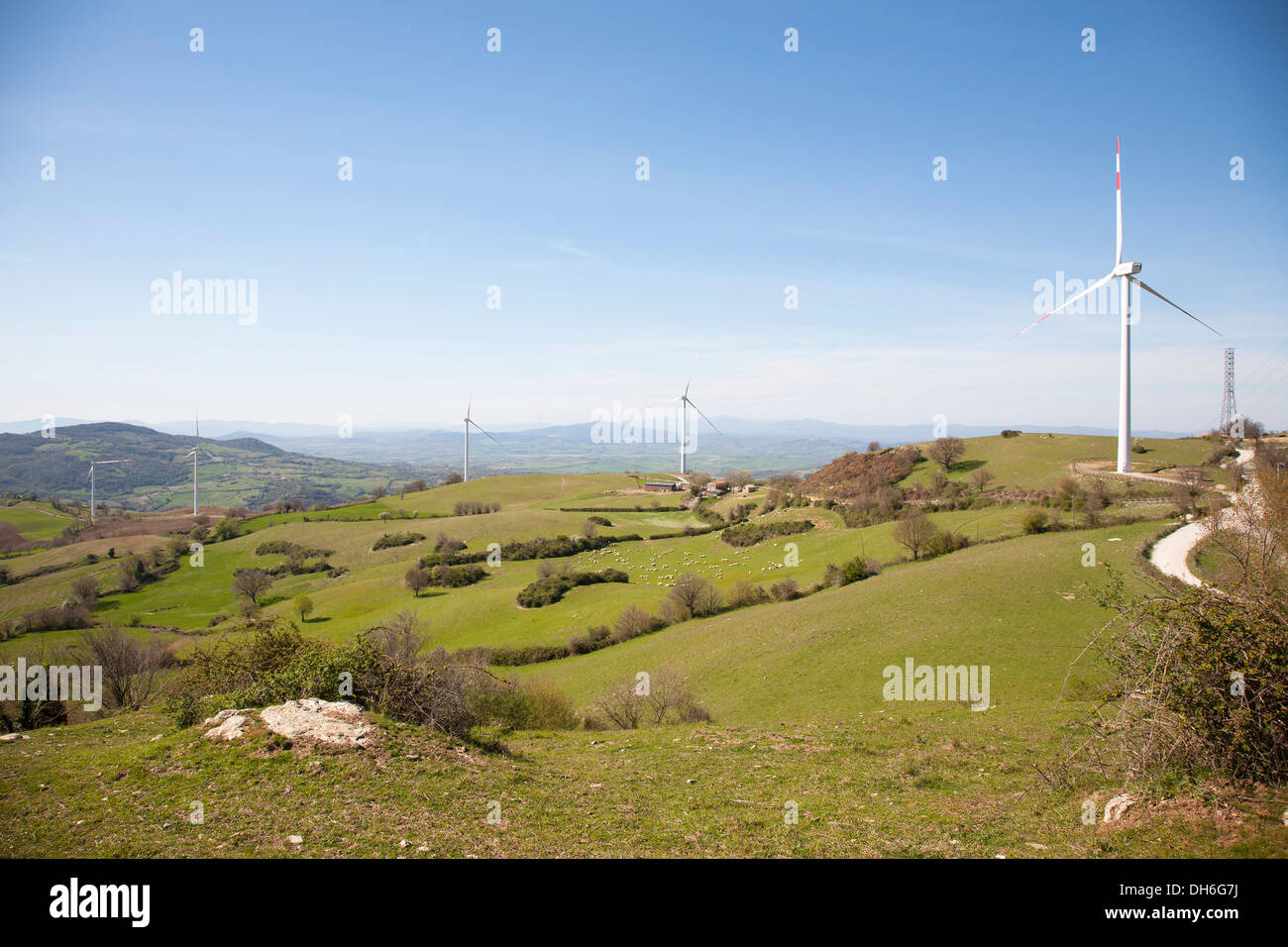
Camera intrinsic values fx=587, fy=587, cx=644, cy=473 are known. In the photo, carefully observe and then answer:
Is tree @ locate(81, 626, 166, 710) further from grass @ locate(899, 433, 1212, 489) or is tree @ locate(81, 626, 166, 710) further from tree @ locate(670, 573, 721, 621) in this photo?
grass @ locate(899, 433, 1212, 489)

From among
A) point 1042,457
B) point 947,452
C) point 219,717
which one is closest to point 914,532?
point 1042,457

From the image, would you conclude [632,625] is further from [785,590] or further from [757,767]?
[757,767]

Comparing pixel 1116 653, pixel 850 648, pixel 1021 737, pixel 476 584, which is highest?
pixel 1116 653

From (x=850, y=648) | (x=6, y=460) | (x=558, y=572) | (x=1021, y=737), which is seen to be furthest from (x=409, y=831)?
(x=6, y=460)

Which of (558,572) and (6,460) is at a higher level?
Answer: (6,460)

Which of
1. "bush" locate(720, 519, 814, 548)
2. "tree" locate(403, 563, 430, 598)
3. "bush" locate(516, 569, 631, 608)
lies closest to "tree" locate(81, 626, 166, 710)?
"bush" locate(516, 569, 631, 608)

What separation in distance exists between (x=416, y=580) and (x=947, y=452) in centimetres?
7834

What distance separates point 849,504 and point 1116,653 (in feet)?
236

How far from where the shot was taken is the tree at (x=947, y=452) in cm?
8956

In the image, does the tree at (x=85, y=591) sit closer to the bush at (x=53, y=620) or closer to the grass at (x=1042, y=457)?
the bush at (x=53, y=620)

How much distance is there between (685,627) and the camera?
44125 mm

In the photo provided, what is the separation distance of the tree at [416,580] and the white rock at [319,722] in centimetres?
5767

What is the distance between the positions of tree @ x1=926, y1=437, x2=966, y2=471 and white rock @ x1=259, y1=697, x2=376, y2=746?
92.0 m
